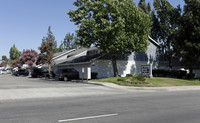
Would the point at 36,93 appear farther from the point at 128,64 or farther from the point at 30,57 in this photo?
the point at 30,57

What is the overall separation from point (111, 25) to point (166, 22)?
23.3 metres

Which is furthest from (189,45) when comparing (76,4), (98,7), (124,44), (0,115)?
(0,115)

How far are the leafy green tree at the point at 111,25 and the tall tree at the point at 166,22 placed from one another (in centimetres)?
1770

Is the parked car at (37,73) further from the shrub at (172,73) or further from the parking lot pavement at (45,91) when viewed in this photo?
the shrub at (172,73)

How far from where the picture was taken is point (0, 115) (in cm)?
752

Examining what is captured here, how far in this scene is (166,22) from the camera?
153 feet

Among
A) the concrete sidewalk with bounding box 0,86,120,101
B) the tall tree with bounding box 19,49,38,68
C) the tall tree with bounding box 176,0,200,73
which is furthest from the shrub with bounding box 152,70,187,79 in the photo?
the tall tree with bounding box 19,49,38,68

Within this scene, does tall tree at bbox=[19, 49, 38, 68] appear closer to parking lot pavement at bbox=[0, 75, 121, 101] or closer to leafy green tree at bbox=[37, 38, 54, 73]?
leafy green tree at bbox=[37, 38, 54, 73]

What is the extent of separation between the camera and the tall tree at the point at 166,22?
45.2m

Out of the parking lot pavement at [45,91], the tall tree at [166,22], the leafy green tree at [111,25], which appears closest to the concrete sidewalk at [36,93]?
the parking lot pavement at [45,91]

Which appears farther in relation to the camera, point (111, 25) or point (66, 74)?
point (66, 74)

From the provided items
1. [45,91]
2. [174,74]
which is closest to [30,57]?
[174,74]

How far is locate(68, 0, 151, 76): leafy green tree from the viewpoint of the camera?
2757 centimetres

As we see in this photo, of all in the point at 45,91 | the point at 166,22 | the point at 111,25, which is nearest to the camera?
the point at 45,91
